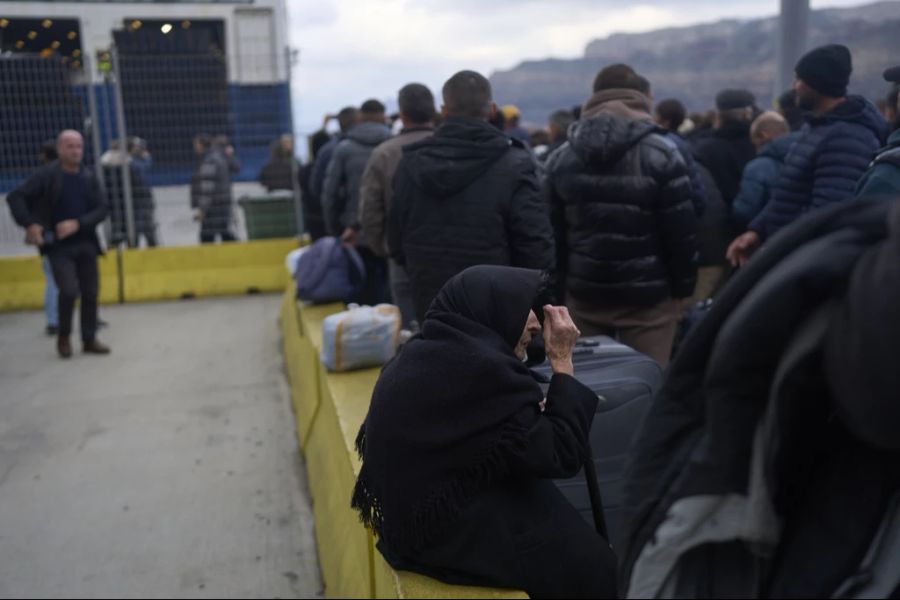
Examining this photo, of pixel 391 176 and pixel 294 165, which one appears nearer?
pixel 391 176

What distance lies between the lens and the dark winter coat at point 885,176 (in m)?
2.96

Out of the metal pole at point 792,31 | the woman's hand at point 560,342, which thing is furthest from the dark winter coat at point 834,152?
the metal pole at point 792,31

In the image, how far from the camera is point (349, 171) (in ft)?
22.4

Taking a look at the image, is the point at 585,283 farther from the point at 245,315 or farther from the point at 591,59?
the point at 591,59

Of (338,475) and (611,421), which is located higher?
(611,421)

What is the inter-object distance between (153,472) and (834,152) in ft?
14.0

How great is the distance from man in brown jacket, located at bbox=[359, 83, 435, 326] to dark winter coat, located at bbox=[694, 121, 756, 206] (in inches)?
71.9

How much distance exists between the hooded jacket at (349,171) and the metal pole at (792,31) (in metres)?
3.06

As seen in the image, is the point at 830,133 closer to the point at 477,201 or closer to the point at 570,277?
the point at 570,277

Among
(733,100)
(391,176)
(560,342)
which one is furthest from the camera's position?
(733,100)

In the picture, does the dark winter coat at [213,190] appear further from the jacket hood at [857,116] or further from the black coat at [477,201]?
the jacket hood at [857,116]

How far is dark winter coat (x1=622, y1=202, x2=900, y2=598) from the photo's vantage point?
1.14 m

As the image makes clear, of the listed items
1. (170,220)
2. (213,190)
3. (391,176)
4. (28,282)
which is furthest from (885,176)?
(170,220)

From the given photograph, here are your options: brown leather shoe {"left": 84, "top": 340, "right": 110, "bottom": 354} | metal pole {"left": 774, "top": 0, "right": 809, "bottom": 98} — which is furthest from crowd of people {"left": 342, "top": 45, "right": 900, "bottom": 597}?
brown leather shoe {"left": 84, "top": 340, "right": 110, "bottom": 354}
